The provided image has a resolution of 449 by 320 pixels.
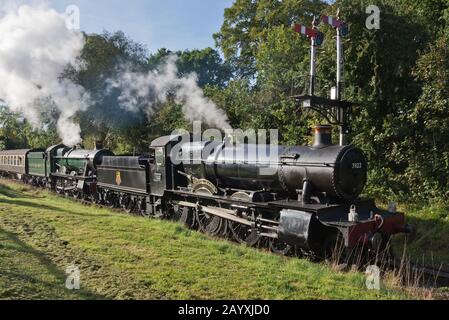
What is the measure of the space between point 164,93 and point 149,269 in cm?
1796

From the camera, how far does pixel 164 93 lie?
78.4 feet

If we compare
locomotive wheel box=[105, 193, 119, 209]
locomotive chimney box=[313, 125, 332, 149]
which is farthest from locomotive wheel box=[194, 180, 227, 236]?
locomotive wheel box=[105, 193, 119, 209]

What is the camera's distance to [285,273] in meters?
7.14

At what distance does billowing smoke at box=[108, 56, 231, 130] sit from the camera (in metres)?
18.3

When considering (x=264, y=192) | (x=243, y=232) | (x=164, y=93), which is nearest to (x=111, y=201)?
(x=164, y=93)

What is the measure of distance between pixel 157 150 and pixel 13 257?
7.02 m

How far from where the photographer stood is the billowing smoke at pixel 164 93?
18330 mm

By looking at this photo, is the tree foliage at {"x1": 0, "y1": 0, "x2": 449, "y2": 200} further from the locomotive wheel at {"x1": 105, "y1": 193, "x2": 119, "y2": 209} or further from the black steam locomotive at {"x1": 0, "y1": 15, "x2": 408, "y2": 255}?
the locomotive wheel at {"x1": 105, "y1": 193, "x2": 119, "y2": 209}

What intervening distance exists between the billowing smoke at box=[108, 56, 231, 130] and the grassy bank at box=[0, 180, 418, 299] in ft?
28.0

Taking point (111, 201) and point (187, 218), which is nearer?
point (187, 218)

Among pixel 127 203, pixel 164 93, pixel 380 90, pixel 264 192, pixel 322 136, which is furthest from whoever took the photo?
pixel 164 93

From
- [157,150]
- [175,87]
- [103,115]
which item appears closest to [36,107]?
[103,115]

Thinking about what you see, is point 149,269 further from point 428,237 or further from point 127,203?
point 127,203
